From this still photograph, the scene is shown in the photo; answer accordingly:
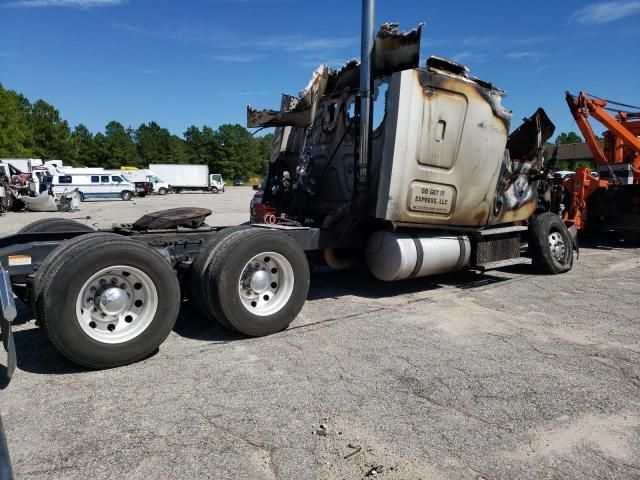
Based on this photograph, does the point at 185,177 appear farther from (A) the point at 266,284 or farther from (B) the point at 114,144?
(A) the point at 266,284

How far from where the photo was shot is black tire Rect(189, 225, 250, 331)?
4473 millimetres

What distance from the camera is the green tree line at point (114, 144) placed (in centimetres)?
5679

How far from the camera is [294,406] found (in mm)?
3377

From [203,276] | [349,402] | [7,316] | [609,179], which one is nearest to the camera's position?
[7,316]

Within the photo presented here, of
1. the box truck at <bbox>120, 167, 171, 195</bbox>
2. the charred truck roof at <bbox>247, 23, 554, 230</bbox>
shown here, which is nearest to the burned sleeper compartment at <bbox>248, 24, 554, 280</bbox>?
the charred truck roof at <bbox>247, 23, 554, 230</bbox>

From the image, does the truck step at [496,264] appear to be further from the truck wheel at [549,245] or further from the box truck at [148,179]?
the box truck at [148,179]

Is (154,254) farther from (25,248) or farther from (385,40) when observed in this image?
(385,40)

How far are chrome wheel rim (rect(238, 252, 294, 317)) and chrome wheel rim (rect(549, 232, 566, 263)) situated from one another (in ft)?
16.4

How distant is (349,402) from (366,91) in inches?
141

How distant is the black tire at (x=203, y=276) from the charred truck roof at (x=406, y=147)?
174cm

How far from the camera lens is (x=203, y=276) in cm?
446

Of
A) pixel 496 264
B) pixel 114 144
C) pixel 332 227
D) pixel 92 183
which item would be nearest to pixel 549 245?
pixel 496 264

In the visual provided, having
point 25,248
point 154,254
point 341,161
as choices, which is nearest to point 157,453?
point 154,254

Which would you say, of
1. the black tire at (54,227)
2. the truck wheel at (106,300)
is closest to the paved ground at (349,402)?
the truck wheel at (106,300)
